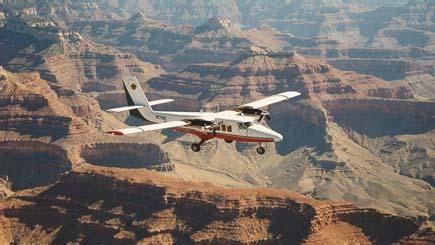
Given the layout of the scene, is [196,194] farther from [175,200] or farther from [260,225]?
[260,225]

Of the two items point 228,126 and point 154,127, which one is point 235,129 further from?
point 154,127

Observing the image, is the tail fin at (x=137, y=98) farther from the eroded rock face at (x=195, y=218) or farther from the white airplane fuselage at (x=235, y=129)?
the eroded rock face at (x=195, y=218)

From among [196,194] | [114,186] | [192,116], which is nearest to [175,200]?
[196,194]

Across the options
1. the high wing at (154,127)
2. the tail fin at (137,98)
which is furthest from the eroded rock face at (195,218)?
the high wing at (154,127)

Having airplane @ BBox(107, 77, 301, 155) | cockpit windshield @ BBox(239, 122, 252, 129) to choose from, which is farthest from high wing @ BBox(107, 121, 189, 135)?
cockpit windshield @ BBox(239, 122, 252, 129)

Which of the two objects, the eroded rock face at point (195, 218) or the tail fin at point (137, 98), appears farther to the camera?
the eroded rock face at point (195, 218)

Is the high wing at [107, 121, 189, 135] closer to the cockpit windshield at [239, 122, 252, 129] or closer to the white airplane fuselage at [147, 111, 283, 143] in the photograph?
the white airplane fuselage at [147, 111, 283, 143]
